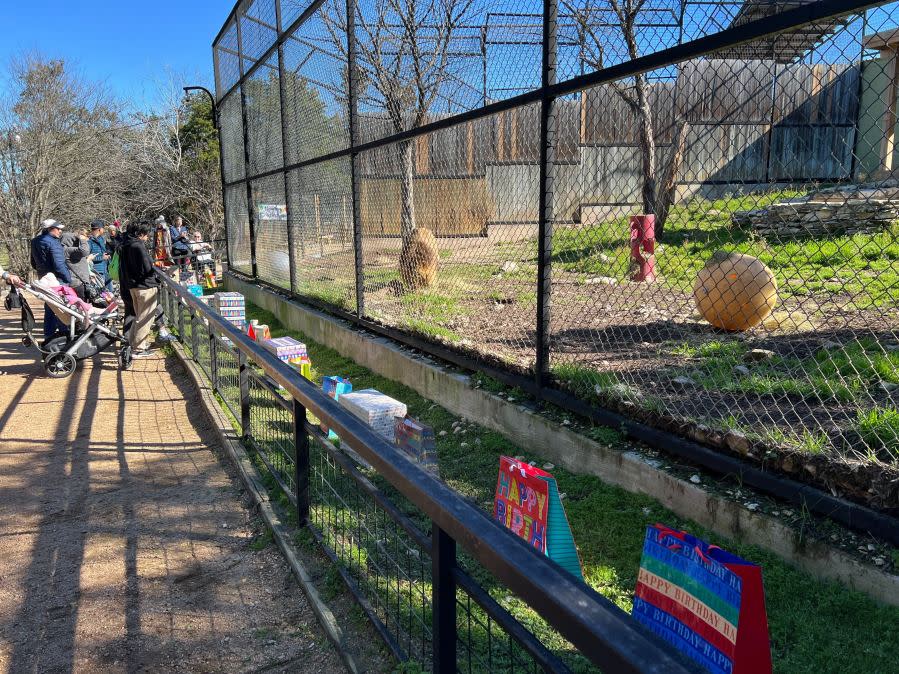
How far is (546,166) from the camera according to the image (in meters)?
3.97

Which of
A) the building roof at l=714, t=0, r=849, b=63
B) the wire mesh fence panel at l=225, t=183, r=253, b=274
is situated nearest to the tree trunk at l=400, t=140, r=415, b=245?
the building roof at l=714, t=0, r=849, b=63

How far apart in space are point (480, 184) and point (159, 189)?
101 feet

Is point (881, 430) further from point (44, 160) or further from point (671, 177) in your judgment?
point (44, 160)

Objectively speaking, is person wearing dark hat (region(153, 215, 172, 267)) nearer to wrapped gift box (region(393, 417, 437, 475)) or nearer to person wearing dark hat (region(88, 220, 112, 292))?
person wearing dark hat (region(88, 220, 112, 292))

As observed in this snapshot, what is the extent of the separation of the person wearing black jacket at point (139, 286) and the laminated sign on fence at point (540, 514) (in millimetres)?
7426

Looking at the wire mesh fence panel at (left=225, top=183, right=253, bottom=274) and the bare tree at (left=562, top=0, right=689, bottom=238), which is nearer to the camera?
the bare tree at (left=562, top=0, right=689, bottom=238)

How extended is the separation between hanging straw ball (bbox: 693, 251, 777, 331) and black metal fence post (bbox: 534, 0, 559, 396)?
188cm

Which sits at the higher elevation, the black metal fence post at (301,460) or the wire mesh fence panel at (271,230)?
the wire mesh fence panel at (271,230)

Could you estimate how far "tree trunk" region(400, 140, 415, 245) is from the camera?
6.48 m

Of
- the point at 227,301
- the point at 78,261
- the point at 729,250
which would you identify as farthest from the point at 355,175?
the point at 78,261

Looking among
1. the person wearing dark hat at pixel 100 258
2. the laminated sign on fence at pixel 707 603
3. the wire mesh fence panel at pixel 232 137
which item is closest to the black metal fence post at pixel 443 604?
the laminated sign on fence at pixel 707 603

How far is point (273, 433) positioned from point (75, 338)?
201 inches

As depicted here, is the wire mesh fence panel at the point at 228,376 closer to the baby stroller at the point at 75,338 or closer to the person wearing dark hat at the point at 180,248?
the baby stroller at the point at 75,338

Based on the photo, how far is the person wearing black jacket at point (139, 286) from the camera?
9.02 m
